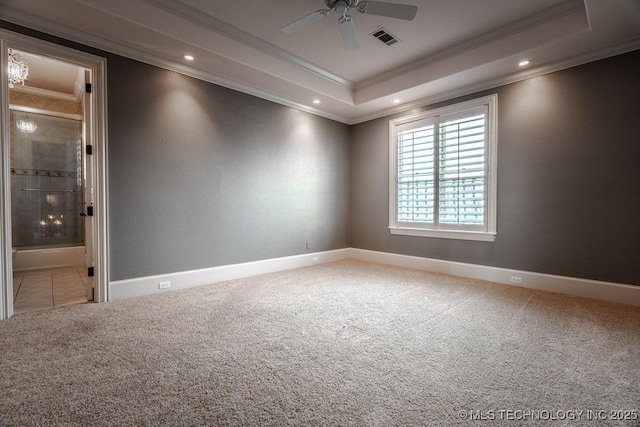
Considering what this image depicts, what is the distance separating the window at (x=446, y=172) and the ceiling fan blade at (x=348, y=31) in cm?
217

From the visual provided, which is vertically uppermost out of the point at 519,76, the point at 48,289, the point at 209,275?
the point at 519,76

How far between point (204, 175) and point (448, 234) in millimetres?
3637

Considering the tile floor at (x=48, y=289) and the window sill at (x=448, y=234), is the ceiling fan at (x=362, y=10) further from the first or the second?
the tile floor at (x=48, y=289)

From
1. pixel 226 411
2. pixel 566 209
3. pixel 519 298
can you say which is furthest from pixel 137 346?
pixel 566 209

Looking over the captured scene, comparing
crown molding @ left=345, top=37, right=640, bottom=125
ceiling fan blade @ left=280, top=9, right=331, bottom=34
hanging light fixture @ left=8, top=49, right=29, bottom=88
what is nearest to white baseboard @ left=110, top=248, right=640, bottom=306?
crown molding @ left=345, top=37, right=640, bottom=125

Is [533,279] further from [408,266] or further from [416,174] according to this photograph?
[416,174]

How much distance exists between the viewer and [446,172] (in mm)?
4379

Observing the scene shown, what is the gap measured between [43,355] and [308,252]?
3567 mm

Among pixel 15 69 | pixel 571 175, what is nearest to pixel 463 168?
pixel 571 175

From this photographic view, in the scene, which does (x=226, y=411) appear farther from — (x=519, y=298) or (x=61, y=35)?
(x=61, y=35)

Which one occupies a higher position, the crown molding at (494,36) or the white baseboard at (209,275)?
the crown molding at (494,36)

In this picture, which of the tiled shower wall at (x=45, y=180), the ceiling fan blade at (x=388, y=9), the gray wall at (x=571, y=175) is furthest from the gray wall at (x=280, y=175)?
the tiled shower wall at (x=45, y=180)

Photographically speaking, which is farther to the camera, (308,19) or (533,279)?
(533,279)

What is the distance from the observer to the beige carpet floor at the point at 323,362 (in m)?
1.43
